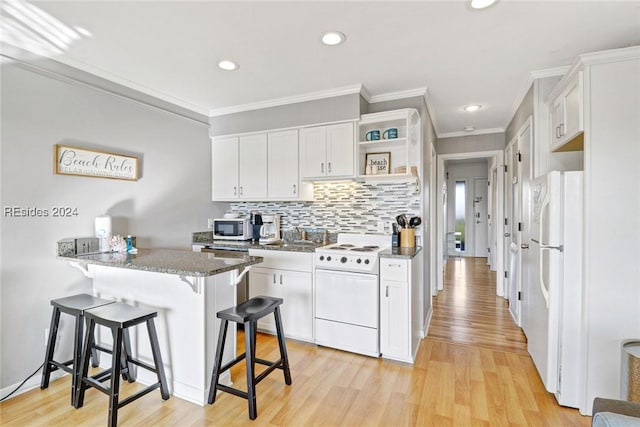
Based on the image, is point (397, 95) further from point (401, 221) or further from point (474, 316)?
point (474, 316)

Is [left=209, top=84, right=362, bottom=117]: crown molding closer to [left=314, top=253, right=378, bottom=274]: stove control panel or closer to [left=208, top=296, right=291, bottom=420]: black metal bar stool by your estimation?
[left=314, top=253, right=378, bottom=274]: stove control panel

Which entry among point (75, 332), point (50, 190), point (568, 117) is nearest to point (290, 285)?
point (75, 332)

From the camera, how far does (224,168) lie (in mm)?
3865

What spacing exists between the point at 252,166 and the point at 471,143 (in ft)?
10.9

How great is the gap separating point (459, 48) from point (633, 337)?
7.05 feet

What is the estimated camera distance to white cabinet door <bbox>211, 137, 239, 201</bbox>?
12.5 ft

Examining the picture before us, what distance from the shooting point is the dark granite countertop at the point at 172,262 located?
189 cm

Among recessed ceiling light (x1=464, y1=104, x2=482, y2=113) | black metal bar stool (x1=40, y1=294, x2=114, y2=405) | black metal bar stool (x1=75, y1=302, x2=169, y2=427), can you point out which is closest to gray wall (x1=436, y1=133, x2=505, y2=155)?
recessed ceiling light (x1=464, y1=104, x2=482, y2=113)

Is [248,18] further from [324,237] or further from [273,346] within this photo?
[273,346]

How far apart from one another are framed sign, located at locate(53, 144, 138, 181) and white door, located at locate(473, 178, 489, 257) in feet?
25.2

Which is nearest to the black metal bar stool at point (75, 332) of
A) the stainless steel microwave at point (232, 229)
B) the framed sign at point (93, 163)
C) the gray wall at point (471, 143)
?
the framed sign at point (93, 163)

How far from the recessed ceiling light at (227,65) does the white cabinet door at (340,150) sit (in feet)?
3.42

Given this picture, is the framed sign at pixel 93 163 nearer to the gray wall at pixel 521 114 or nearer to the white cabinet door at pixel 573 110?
the white cabinet door at pixel 573 110

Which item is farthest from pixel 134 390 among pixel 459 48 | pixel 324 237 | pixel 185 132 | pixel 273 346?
pixel 459 48
